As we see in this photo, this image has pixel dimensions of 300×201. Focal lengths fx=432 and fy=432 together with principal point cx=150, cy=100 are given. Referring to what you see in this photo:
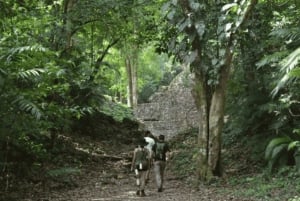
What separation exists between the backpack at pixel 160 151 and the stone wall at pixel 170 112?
10.3 meters

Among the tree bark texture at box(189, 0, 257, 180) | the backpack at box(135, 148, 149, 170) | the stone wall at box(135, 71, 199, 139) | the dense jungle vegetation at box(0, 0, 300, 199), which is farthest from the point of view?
the stone wall at box(135, 71, 199, 139)

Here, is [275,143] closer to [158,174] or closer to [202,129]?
[202,129]

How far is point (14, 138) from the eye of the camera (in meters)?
9.20

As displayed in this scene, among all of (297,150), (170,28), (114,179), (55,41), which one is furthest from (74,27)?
(297,150)

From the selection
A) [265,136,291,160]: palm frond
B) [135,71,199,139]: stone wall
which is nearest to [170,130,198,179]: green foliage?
[135,71,199,139]: stone wall

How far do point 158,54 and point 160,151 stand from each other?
3245 mm

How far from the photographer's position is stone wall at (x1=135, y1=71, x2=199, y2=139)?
23.3m

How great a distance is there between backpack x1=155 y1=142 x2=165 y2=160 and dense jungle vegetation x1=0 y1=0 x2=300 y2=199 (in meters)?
1.97

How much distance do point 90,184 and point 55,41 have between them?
4837mm

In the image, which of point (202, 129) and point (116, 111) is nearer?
point (202, 129)

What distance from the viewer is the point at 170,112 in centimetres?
2619

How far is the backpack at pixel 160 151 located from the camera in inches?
438

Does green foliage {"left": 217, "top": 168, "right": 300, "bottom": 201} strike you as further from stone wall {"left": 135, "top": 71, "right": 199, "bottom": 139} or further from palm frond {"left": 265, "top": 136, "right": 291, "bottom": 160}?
stone wall {"left": 135, "top": 71, "right": 199, "bottom": 139}

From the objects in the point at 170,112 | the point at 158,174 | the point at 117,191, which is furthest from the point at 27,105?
the point at 170,112
